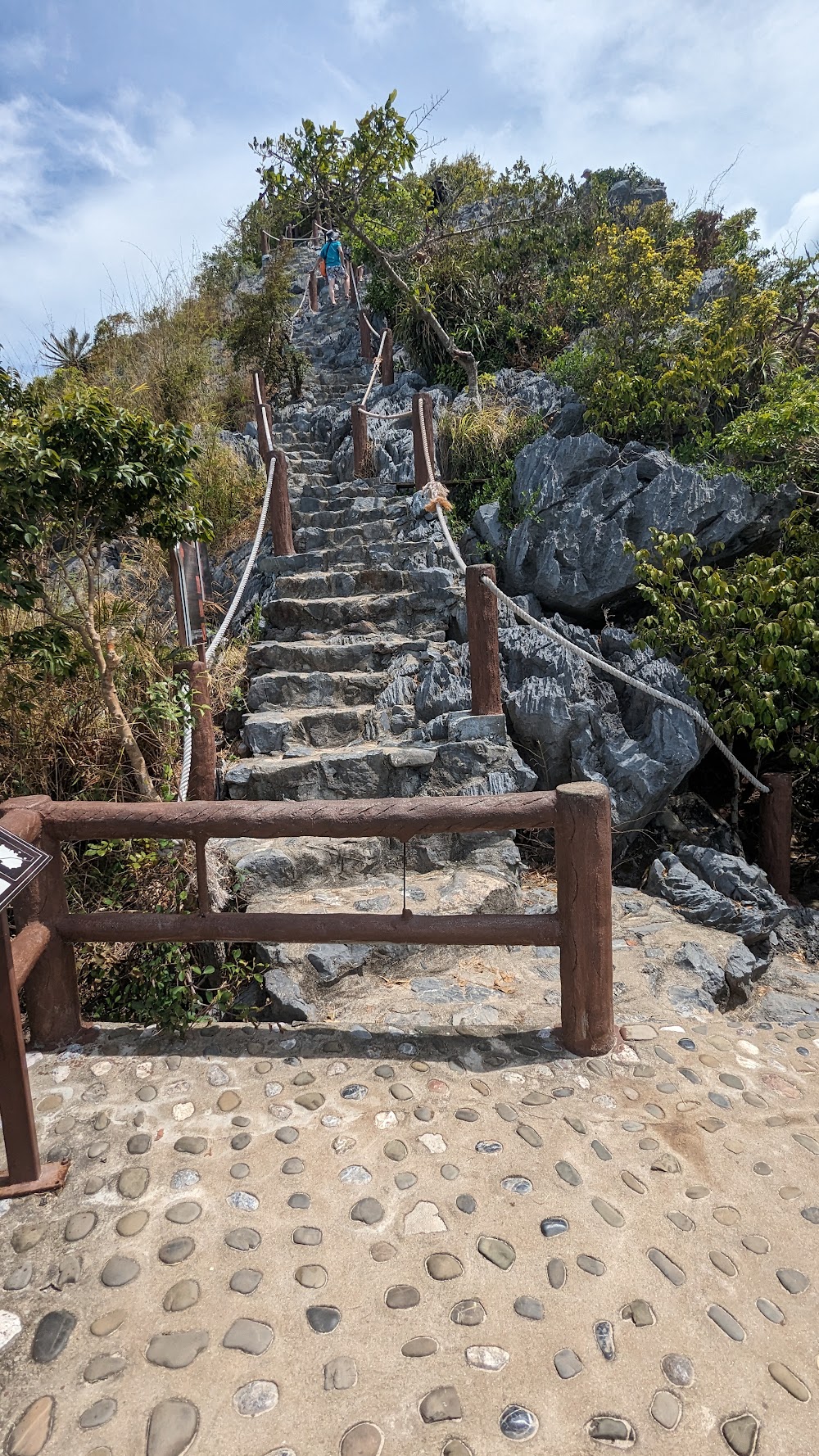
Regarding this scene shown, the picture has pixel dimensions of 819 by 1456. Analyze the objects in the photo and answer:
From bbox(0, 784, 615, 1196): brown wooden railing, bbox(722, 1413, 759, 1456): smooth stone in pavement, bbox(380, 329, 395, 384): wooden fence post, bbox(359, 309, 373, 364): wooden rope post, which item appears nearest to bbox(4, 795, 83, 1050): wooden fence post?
bbox(0, 784, 615, 1196): brown wooden railing

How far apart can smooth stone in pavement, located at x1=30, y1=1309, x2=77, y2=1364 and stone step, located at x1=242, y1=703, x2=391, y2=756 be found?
3.21m

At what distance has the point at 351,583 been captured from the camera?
6.05 meters

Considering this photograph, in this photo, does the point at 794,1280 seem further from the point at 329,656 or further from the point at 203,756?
the point at 329,656

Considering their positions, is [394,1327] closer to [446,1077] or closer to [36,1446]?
[36,1446]

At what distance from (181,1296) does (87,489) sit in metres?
2.91

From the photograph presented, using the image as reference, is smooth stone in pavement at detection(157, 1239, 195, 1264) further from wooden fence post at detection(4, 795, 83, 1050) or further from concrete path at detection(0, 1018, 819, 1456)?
wooden fence post at detection(4, 795, 83, 1050)

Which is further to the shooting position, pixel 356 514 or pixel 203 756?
pixel 356 514

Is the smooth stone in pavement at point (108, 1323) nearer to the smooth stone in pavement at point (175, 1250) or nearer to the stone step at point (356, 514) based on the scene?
the smooth stone in pavement at point (175, 1250)

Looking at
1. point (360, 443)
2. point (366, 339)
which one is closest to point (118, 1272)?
point (360, 443)

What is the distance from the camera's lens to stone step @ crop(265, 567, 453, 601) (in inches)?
237

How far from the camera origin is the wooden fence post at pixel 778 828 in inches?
189

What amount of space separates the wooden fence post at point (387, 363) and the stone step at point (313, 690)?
6.85 m

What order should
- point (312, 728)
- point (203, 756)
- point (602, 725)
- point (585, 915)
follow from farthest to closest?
1. point (602, 725)
2. point (312, 728)
3. point (203, 756)
4. point (585, 915)

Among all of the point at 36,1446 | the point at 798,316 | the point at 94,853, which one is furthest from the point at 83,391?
the point at 798,316
